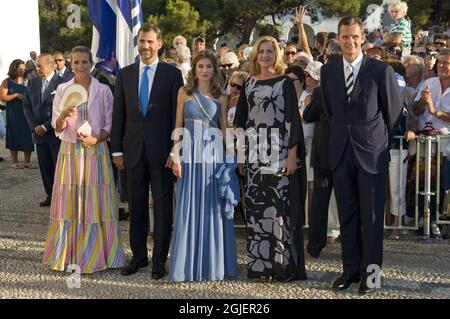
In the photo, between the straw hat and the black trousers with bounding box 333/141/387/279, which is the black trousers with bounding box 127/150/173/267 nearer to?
the straw hat

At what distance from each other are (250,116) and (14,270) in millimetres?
2511

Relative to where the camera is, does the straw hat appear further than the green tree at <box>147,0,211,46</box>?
No

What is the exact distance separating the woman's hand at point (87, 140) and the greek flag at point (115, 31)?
167 cm

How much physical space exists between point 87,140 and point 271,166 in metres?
1.60

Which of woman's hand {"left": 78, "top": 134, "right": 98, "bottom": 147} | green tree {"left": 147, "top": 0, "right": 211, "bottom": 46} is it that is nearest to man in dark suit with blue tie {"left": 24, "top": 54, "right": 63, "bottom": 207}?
woman's hand {"left": 78, "top": 134, "right": 98, "bottom": 147}

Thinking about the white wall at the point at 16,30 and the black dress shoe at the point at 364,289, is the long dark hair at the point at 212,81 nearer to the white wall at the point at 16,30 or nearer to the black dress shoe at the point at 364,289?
the black dress shoe at the point at 364,289

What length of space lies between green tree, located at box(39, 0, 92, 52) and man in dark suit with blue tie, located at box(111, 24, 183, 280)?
68.1 feet

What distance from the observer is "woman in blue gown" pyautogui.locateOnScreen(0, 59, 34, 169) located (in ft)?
37.3

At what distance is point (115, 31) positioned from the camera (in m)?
7.43

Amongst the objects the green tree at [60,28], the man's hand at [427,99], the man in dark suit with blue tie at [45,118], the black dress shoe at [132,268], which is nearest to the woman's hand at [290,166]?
the black dress shoe at [132,268]

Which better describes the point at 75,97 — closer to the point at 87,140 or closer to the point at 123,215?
the point at 87,140

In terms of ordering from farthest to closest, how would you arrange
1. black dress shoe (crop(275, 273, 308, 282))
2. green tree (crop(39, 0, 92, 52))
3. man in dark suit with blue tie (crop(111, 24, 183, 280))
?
green tree (crop(39, 0, 92, 52)), man in dark suit with blue tie (crop(111, 24, 183, 280)), black dress shoe (crop(275, 273, 308, 282))

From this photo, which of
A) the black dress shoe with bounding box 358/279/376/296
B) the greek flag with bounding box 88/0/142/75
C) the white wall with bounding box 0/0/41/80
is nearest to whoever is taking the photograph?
the black dress shoe with bounding box 358/279/376/296

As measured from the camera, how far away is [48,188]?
863 centimetres
